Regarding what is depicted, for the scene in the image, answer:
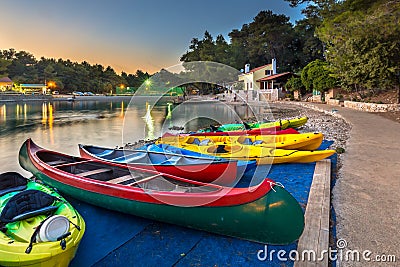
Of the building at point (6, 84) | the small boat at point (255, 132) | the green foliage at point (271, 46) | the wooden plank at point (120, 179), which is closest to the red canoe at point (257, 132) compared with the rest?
the small boat at point (255, 132)

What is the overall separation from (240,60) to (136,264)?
4858cm

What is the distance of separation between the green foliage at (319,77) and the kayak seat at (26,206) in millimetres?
22464

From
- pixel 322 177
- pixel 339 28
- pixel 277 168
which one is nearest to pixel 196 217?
pixel 322 177

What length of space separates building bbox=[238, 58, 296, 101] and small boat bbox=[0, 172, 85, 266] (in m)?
28.7

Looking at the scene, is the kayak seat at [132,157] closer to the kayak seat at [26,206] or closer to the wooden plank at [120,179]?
the wooden plank at [120,179]

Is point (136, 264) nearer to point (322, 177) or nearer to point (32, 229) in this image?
point (32, 229)

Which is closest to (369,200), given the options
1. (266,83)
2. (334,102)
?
(334,102)

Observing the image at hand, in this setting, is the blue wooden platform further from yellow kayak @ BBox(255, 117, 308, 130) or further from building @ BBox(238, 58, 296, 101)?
building @ BBox(238, 58, 296, 101)

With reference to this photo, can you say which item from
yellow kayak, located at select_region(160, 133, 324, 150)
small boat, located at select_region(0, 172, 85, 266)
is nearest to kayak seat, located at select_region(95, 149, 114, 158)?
yellow kayak, located at select_region(160, 133, 324, 150)

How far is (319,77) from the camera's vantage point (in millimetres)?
23344

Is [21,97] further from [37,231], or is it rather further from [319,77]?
[37,231]

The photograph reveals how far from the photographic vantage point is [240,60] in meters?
48.7

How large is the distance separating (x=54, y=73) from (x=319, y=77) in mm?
57733

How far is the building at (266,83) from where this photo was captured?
32094mm
